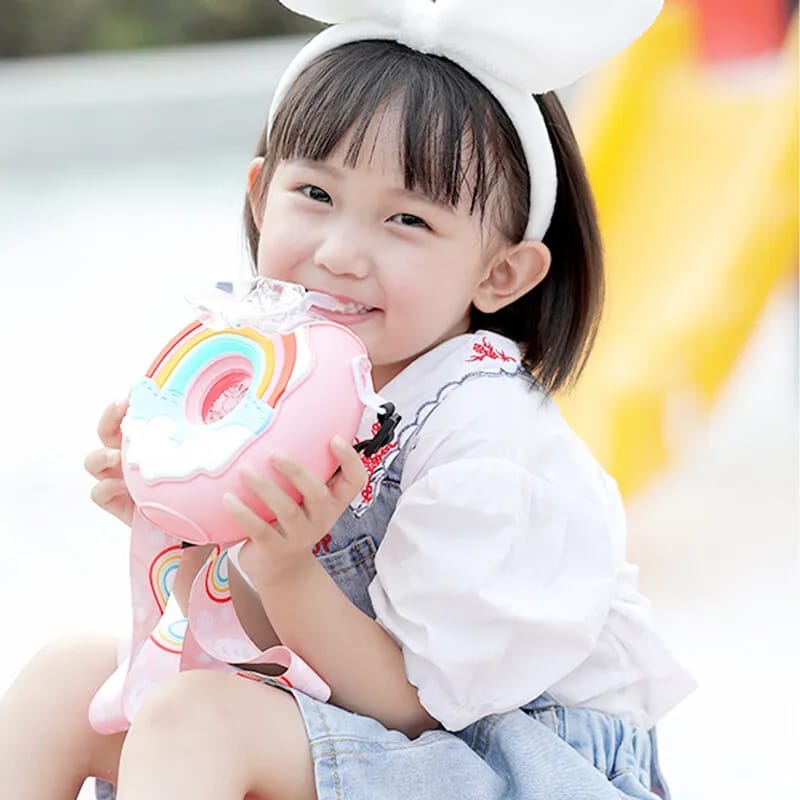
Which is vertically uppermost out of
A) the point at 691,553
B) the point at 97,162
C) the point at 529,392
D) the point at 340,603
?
the point at 529,392

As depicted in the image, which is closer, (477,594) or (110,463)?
(477,594)

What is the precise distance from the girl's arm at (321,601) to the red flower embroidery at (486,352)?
0.22m

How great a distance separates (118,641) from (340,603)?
0.76ft

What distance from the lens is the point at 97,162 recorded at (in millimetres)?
4805

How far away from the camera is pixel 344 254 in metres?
1.16

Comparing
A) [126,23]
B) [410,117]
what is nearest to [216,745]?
[410,117]

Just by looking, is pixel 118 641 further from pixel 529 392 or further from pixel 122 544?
pixel 122 544

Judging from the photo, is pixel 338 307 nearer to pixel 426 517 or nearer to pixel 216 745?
pixel 426 517

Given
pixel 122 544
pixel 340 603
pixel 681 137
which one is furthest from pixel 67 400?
pixel 340 603

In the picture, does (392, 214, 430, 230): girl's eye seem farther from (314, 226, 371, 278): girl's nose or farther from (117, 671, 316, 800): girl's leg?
(117, 671, 316, 800): girl's leg

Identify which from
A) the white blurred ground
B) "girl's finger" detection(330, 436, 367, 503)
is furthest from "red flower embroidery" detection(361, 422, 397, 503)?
the white blurred ground

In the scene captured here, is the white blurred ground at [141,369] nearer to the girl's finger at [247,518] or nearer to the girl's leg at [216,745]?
the girl's leg at [216,745]

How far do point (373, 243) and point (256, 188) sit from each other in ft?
0.68

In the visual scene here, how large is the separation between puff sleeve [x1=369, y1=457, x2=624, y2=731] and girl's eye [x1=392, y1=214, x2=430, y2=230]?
0.19 meters
